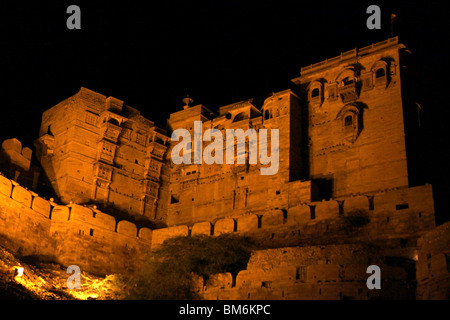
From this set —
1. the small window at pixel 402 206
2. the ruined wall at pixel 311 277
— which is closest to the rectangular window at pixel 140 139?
the ruined wall at pixel 311 277

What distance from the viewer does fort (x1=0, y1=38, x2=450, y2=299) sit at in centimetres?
2808

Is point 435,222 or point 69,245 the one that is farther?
point 69,245

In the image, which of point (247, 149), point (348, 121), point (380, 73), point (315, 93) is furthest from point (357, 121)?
point (247, 149)

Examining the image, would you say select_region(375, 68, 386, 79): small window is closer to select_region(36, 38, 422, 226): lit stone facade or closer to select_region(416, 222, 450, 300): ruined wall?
select_region(36, 38, 422, 226): lit stone facade

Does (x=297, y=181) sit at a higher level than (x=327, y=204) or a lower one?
higher

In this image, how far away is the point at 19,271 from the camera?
28.1 m

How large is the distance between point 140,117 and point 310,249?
21.0m

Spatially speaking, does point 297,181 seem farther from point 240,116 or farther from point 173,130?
point 173,130

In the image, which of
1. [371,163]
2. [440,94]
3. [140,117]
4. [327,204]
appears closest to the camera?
[327,204]

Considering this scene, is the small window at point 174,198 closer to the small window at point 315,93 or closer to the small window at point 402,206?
the small window at point 315,93

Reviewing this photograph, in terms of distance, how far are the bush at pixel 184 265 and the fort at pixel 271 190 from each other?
1.12 meters

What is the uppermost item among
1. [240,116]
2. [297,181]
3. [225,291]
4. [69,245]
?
[240,116]

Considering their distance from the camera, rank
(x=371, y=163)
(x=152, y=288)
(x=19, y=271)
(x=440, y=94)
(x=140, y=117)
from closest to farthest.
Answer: (x=19, y=271)
(x=152, y=288)
(x=371, y=163)
(x=440, y=94)
(x=140, y=117)

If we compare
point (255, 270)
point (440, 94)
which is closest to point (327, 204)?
point (255, 270)
